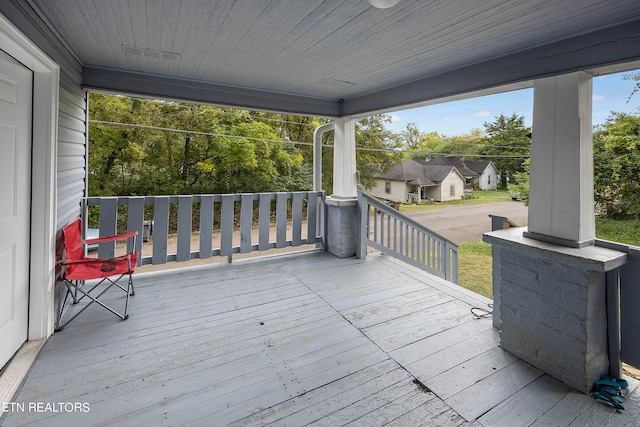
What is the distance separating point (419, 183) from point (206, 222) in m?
9.38

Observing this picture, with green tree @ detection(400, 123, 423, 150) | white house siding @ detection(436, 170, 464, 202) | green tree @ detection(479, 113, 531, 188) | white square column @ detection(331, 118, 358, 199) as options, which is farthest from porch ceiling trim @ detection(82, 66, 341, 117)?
green tree @ detection(400, 123, 423, 150)

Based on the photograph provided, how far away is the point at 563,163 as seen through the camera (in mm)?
2062

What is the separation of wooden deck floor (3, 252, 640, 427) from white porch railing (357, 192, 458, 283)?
1.23 meters

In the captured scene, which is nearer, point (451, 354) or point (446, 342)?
point (451, 354)

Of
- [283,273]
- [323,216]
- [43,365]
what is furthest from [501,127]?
[43,365]

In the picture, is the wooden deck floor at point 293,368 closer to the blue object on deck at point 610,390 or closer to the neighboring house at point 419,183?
the blue object on deck at point 610,390

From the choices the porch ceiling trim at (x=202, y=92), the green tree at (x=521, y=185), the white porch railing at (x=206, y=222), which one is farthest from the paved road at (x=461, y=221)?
the porch ceiling trim at (x=202, y=92)

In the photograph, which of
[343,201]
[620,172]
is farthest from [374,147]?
[620,172]

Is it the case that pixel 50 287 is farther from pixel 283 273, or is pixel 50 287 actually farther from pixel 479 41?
pixel 479 41

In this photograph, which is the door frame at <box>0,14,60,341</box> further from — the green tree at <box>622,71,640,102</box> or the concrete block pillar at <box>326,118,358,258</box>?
the green tree at <box>622,71,640,102</box>

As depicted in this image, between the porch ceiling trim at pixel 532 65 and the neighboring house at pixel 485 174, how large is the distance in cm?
440

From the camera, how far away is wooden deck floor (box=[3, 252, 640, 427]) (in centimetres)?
159

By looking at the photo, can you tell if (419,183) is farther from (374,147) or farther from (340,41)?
(340,41)

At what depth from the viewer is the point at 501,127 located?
7.81 metres
